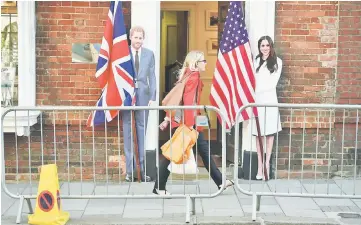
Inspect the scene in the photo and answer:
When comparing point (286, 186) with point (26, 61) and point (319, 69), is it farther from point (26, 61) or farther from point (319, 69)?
point (26, 61)

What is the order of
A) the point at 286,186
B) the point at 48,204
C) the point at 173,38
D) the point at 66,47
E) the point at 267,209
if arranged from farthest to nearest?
the point at 173,38
the point at 66,47
the point at 286,186
the point at 267,209
the point at 48,204

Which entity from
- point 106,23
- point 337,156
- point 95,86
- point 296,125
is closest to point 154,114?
point 95,86

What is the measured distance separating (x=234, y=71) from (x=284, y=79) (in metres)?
→ 0.72

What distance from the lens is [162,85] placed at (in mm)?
10633

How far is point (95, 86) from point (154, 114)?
91 cm

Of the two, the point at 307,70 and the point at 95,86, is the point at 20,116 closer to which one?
the point at 95,86

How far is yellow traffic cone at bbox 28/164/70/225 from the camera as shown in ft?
20.6

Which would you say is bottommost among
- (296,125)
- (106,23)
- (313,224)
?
(313,224)

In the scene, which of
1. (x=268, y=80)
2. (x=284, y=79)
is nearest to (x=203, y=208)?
(x=268, y=80)

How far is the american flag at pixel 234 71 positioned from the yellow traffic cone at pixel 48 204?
2.68 meters

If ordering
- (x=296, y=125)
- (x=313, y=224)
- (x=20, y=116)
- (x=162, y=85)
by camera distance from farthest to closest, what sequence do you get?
(x=162, y=85) → (x=296, y=125) → (x=20, y=116) → (x=313, y=224)

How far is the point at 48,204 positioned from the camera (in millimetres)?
6281

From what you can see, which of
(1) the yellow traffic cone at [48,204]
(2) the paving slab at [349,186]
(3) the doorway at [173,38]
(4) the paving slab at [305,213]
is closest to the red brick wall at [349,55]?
(2) the paving slab at [349,186]

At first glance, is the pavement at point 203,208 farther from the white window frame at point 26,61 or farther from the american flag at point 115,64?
the american flag at point 115,64
